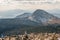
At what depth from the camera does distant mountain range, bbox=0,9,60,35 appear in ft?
18.7

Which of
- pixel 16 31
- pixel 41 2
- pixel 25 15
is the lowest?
pixel 16 31

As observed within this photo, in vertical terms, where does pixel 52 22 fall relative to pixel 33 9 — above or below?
below

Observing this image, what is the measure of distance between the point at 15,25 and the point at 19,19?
0.22 metres

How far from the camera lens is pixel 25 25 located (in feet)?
18.9

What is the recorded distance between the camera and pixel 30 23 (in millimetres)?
5773

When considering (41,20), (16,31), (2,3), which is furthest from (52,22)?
(2,3)

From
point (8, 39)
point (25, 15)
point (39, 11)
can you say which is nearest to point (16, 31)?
point (25, 15)

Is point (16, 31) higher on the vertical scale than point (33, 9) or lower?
lower

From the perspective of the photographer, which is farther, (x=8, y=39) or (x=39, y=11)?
(x=39, y=11)

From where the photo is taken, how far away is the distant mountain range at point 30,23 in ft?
18.7

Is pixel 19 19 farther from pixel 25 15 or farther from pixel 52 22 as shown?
pixel 52 22

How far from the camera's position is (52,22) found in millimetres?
5816

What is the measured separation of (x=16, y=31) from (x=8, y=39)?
72.2 inches

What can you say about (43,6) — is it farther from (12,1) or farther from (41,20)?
(12,1)
